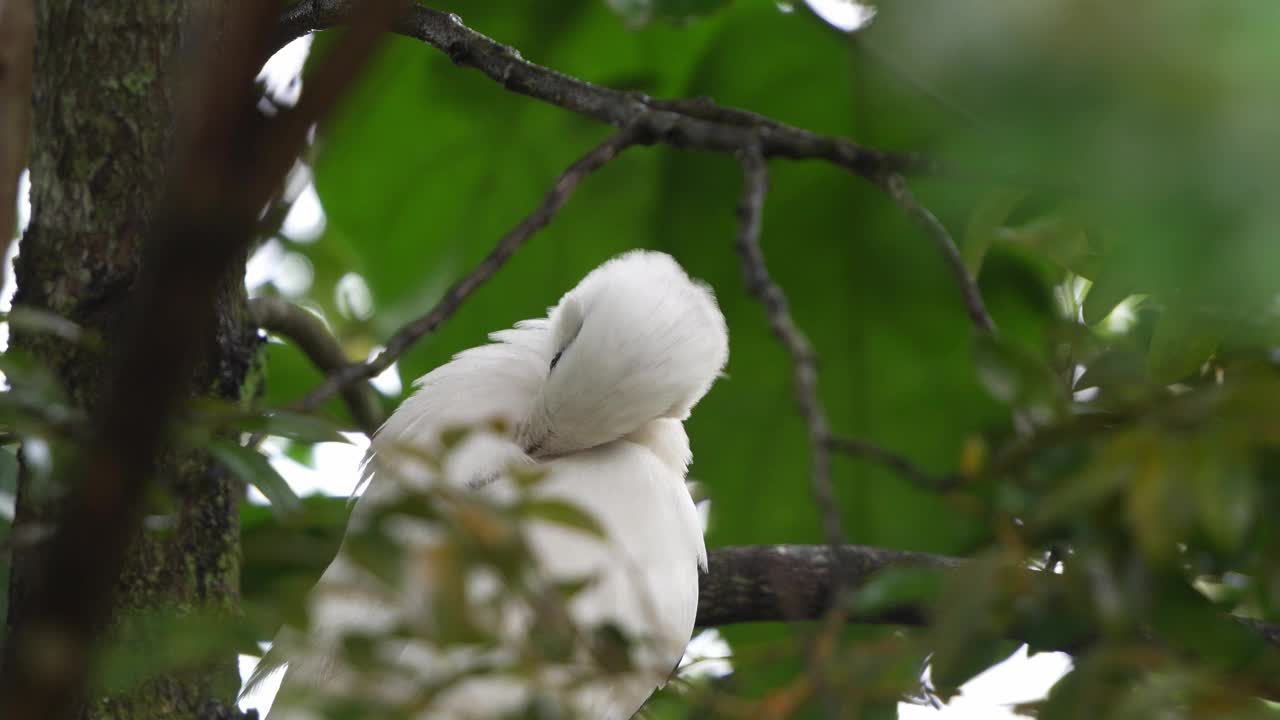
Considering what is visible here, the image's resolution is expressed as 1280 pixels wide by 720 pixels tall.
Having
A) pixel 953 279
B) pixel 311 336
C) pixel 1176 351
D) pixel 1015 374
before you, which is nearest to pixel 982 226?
pixel 953 279

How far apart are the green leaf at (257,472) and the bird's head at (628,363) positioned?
528mm

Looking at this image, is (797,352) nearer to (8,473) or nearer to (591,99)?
(591,99)

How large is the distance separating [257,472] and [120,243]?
42 centimetres

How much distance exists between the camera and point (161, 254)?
36cm

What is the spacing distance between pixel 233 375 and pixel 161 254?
0.96 meters

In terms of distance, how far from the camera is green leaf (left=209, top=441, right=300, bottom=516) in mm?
884

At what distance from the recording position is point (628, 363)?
1.43 m

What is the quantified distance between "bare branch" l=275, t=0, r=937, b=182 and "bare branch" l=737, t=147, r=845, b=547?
19 centimetres

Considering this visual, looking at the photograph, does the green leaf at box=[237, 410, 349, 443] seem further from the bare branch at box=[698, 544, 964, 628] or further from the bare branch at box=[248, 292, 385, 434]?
the bare branch at box=[248, 292, 385, 434]

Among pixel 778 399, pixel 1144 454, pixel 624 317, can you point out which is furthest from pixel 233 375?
pixel 1144 454

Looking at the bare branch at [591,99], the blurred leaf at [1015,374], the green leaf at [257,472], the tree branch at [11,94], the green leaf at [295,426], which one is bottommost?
the blurred leaf at [1015,374]

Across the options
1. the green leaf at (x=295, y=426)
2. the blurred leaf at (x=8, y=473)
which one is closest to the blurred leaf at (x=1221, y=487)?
the green leaf at (x=295, y=426)

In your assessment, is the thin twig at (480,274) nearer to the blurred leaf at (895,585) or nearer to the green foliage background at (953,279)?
the green foliage background at (953,279)

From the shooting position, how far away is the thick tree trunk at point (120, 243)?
1.19 m
